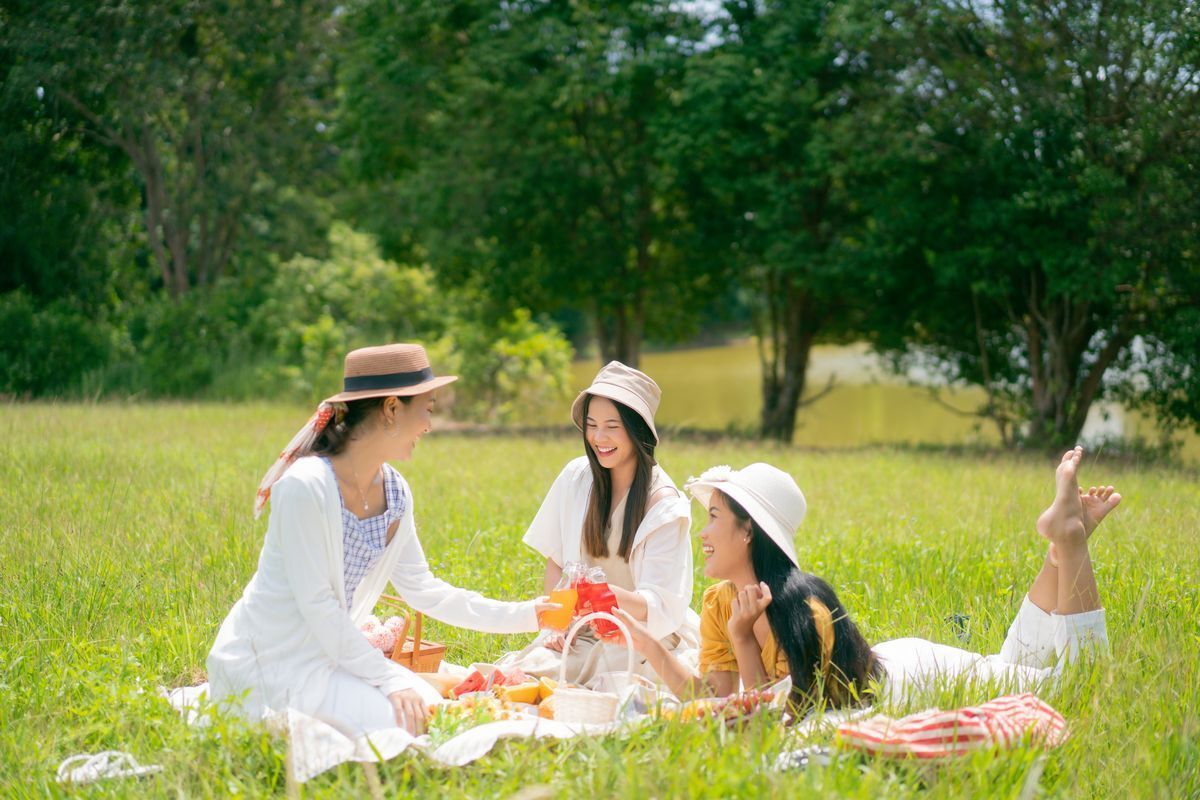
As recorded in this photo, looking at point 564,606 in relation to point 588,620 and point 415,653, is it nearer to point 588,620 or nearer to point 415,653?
point 588,620

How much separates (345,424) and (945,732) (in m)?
2.25

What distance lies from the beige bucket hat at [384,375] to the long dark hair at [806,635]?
1.29m

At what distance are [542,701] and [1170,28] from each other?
11.2m

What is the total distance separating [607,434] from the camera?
16.3ft

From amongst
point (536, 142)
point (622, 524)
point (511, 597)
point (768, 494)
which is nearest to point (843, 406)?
point (536, 142)

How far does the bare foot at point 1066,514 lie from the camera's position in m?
4.77

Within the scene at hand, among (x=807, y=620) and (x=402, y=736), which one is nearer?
(x=402, y=736)

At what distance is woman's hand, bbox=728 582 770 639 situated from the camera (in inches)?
163

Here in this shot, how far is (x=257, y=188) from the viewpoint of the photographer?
25859 mm

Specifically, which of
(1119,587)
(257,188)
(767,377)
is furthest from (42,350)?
(1119,587)

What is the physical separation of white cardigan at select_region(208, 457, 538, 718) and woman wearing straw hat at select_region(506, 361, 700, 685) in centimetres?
97

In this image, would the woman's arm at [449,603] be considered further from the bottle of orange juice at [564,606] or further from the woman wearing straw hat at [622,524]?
the woman wearing straw hat at [622,524]

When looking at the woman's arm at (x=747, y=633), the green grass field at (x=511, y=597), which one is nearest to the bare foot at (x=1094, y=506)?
the green grass field at (x=511, y=597)

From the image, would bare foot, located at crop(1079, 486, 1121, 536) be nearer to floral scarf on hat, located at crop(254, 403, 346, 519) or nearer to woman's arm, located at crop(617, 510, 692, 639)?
woman's arm, located at crop(617, 510, 692, 639)
